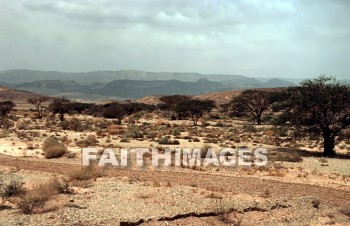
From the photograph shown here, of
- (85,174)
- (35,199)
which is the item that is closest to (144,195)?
(35,199)

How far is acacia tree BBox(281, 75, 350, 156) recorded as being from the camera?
2786cm

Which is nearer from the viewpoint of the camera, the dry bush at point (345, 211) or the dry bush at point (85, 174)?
the dry bush at point (345, 211)

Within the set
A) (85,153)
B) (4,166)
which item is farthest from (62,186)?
(85,153)

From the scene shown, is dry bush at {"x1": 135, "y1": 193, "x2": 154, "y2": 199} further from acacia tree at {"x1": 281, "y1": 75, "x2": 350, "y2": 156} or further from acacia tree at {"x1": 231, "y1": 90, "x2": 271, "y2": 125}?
acacia tree at {"x1": 231, "y1": 90, "x2": 271, "y2": 125}

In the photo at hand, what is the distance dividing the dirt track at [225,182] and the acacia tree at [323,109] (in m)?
12.0

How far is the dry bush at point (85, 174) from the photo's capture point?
1725cm

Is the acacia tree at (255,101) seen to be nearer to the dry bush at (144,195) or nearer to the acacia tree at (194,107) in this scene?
the acacia tree at (194,107)

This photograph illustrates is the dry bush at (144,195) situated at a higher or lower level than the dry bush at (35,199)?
lower

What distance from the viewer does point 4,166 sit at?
21172 millimetres

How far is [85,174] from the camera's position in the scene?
17.6 metres

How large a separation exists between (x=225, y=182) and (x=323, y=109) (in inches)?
535

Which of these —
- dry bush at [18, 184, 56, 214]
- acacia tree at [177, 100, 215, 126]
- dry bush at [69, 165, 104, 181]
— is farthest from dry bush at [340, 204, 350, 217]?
acacia tree at [177, 100, 215, 126]

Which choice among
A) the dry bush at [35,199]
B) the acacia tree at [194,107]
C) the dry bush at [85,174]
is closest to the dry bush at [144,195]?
the dry bush at [35,199]

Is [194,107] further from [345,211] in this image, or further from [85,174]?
[345,211]
